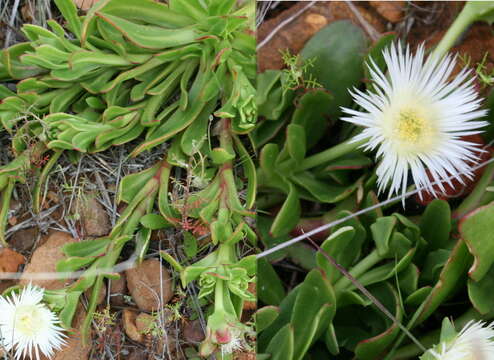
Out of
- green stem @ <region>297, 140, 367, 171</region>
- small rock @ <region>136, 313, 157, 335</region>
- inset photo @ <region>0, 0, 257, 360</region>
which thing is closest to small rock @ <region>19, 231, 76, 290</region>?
inset photo @ <region>0, 0, 257, 360</region>

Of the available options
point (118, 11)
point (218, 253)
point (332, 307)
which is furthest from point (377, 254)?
point (118, 11)

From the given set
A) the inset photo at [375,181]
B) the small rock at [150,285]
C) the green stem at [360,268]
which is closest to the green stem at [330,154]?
the inset photo at [375,181]

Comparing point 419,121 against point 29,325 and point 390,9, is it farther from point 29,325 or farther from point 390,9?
point 29,325

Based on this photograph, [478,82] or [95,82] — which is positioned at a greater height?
[478,82]

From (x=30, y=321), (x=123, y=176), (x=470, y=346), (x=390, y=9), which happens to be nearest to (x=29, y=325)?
(x=30, y=321)

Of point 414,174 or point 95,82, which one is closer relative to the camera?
point 414,174

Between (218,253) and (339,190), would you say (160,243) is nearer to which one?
(218,253)

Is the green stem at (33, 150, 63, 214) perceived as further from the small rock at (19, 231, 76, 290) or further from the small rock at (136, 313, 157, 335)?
the small rock at (136, 313, 157, 335)

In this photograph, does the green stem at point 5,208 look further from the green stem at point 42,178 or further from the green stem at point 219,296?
the green stem at point 219,296
